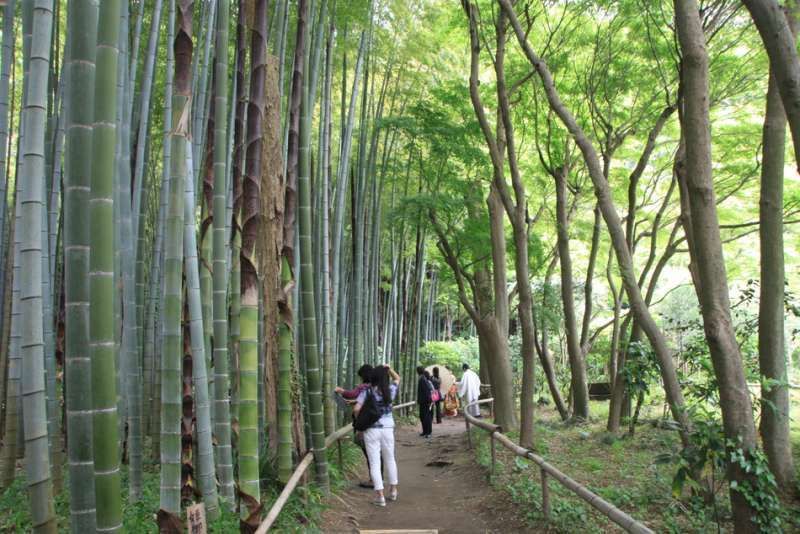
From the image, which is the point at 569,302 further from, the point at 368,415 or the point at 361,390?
the point at 368,415

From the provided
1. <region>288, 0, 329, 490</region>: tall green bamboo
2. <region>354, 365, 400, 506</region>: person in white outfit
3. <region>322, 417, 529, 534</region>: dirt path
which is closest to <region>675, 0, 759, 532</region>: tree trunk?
<region>322, 417, 529, 534</region>: dirt path

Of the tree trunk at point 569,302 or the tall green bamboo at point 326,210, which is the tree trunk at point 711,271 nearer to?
the tall green bamboo at point 326,210

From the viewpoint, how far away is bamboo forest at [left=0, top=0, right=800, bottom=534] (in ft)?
5.74

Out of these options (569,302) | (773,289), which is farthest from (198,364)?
(569,302)

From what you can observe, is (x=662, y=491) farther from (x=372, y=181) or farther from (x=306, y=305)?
(x=372, y=181)

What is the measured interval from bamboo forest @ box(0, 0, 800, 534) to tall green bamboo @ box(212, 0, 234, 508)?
13 mm

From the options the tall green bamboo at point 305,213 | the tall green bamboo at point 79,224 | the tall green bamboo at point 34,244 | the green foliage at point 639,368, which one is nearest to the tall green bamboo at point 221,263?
the tall green bamboo at point 305,213

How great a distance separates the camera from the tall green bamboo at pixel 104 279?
5.30 ft

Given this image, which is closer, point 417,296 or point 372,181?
point 372,181

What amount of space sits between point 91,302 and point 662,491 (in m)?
4.07

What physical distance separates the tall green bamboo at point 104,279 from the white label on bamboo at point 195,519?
0.53 meters

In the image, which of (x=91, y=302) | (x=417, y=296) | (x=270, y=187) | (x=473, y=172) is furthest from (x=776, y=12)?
(x=417, y=296)

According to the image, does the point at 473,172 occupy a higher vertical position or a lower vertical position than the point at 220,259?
higher

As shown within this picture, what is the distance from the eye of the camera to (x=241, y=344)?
274 centimetres
